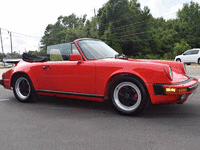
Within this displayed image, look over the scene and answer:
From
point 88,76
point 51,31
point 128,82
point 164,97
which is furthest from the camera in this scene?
point 51,31

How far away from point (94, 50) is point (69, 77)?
29.3 inches

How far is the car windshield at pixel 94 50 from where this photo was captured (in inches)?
171

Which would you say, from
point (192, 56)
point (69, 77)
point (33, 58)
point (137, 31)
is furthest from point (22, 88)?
point (137, 31)

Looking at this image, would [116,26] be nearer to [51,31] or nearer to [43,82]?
[51,31]

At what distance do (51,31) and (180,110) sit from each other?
75.8 metres

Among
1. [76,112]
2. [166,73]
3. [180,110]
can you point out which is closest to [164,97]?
[166,73]

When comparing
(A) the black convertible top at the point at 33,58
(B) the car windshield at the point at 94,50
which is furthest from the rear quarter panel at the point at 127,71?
(A) the black convertible top at the point at 33,58

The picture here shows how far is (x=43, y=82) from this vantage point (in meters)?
4.74

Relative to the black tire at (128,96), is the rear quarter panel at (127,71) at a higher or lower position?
higher

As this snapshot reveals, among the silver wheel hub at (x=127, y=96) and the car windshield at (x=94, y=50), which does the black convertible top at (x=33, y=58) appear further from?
the silver wheel hub at (x=127, y=96)

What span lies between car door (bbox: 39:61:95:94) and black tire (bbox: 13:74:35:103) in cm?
39

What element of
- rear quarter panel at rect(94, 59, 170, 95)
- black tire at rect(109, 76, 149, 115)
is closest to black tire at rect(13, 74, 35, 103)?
rear quarter panel at rect(94, 59, 170, 95)

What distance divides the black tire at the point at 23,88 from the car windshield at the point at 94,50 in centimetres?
153

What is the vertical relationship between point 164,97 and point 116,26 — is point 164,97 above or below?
below
